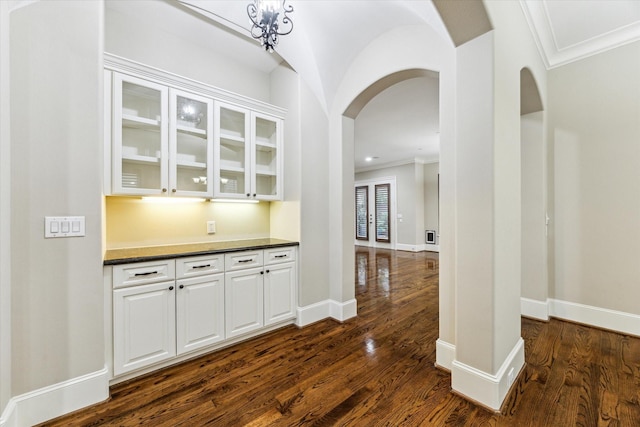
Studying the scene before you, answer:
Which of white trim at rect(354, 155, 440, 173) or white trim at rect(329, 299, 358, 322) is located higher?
white trim at rect(354, 155, 440, 173)

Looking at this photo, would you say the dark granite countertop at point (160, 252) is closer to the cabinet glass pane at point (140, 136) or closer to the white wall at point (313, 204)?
the white wall at point (313, 204)

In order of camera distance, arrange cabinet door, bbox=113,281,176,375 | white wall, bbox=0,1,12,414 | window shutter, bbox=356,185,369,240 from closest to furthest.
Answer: white wall, bbox=0,1,12,414
cabinet door, bbox=113,281,176,375
window shutter, bbox=356,185,369,240

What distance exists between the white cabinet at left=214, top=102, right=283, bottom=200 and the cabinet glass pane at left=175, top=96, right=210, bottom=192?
11 centimetres

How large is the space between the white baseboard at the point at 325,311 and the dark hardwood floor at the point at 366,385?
97 mm

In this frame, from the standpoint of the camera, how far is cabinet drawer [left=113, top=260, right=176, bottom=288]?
5.86 ft

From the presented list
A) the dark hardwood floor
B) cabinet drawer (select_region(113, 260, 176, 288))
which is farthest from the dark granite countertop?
the dark hardwood floor

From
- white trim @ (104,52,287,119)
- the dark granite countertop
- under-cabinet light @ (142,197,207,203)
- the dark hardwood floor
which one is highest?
white trim @ (104,52,287,119)

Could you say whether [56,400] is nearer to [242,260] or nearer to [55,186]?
[55,186]

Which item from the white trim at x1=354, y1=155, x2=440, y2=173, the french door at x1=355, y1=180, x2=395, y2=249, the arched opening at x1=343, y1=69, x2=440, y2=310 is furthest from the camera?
the french door at x1=355, y1=180, x2=395, y2=249

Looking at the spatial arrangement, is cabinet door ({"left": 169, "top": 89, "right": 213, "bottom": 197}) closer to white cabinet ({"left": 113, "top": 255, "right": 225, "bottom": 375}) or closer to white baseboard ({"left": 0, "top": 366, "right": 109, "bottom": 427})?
white cabinet ({"left": 113, "top": 255, "right": 225, "bottom": 375})

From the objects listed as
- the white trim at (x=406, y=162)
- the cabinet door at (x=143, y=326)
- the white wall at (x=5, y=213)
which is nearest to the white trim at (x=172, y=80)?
the white wall at (x=5, y=213)

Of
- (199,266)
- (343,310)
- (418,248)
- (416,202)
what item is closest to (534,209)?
(343,310)

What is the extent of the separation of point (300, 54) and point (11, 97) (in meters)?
2.16

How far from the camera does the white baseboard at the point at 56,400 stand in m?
1.43
